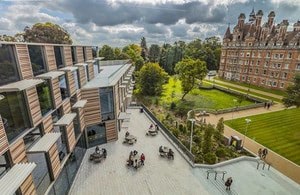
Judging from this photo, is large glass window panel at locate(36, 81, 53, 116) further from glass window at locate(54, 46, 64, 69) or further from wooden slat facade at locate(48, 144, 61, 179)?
glass window at locate(54, 46, 64, 69)

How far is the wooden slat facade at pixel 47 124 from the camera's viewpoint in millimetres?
10523

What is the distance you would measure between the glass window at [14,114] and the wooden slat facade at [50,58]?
4010 mm

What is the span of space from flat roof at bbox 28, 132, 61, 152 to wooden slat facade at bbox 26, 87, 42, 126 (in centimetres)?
98

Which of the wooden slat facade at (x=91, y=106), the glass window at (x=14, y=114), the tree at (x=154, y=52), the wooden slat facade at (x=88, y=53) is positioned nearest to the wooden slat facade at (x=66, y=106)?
the wooden slat facade at (x=91, y=106)

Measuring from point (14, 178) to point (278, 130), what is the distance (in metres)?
27.3

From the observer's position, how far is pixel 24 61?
9312mm

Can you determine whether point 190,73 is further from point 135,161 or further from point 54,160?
point 54,160

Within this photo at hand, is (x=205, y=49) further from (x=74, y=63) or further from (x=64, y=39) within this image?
(x=74, y=63)

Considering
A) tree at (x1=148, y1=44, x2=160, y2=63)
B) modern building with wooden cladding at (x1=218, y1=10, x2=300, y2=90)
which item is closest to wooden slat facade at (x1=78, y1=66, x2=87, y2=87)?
modern building with wooden cladding at (x1=218, y1=10, x2=300, y2=90)

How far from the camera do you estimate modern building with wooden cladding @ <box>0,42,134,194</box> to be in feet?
25.4

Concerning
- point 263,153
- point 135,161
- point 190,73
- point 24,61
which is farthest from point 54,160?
point 190,73

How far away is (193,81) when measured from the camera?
3788 cm

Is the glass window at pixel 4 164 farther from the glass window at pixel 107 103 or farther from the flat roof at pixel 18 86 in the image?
the glass window at pixel 107 103

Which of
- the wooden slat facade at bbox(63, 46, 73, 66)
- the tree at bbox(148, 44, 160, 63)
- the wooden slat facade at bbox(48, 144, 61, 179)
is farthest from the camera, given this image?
the tree at bbox(148, 44, 160, 63)
